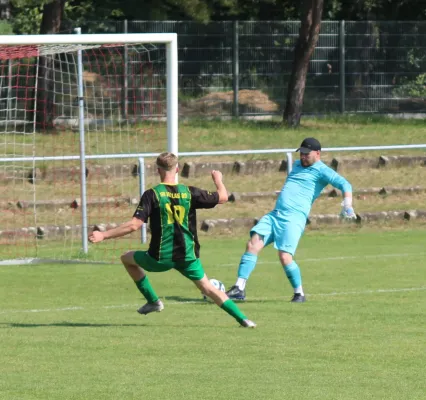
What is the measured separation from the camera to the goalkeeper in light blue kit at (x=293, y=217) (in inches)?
498

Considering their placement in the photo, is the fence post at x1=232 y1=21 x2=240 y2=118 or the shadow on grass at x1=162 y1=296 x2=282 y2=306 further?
the fence post at x1=232 y1=21 x2=240 y2=118

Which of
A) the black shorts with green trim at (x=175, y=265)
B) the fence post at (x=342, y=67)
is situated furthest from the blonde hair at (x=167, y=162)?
the fence post at (x=342, y=67)

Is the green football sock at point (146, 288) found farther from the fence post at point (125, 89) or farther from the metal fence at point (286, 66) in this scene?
the metal fence at point (286, 66)

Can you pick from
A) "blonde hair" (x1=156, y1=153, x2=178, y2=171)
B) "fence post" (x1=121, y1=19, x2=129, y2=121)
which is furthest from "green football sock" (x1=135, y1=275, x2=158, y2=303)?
"fence post" (x1=121, y1=19, x2=129, y2=121)

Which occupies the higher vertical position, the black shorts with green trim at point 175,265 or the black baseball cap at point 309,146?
the black baseball cap at point 309,146

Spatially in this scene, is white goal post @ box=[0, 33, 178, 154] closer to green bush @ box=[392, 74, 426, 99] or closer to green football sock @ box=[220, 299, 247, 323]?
green football sock @ box=[220, 299, 247, 323]

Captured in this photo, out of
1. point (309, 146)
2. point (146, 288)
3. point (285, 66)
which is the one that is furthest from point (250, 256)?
point (285, 66)

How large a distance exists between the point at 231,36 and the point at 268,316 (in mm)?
16847

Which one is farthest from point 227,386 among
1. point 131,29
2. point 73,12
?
point 73,12

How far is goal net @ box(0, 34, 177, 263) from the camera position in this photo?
17312 millimetres

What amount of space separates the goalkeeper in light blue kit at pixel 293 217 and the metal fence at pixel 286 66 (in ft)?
46.9

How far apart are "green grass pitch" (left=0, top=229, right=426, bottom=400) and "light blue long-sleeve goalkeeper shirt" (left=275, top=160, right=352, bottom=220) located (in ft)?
3.13

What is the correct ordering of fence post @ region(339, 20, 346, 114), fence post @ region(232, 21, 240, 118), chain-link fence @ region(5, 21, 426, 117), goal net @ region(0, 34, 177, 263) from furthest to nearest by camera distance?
fence post @ region(339, 20, 346, 114), fence post @ region(232, 21, 240, 118), chain-link fence @ region(5, 21, 426, 117), goal net @ region(0, 34, 177, 263)

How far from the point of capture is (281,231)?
505 inches
